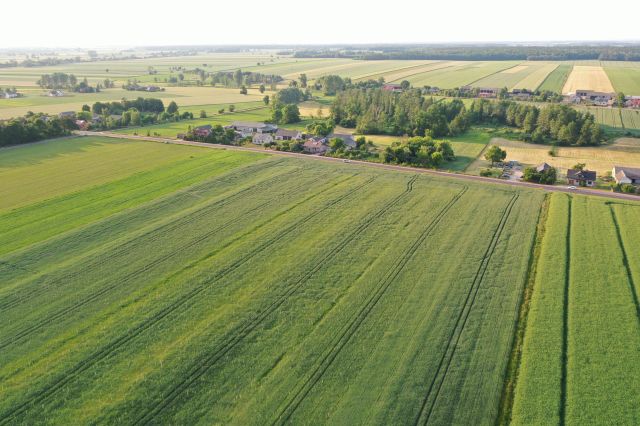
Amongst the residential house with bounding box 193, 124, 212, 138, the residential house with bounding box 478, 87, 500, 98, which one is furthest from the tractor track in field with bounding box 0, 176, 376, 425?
the residential house with bounding box 478, 87, 500, 98

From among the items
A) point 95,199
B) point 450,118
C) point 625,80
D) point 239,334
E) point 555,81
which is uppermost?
point 625,80

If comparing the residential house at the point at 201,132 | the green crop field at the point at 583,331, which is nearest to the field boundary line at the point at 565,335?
the green crop field at the point at 583,331

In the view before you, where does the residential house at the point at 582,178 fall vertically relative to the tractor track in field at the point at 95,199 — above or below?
above

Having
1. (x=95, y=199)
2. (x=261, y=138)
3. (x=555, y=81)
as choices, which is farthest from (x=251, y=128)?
(x=555, y=81)

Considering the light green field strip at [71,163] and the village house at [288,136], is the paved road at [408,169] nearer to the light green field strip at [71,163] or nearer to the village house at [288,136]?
the light green field strip at [71,163]

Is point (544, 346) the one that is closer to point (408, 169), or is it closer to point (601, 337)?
point (601, 337)

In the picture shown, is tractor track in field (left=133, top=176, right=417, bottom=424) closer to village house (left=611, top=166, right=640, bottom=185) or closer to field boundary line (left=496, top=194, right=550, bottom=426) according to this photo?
field boundary line (left=496, top=194, right=550, bottom=426)

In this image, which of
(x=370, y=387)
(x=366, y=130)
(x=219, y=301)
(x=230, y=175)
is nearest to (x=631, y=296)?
(x=370, y=387)
